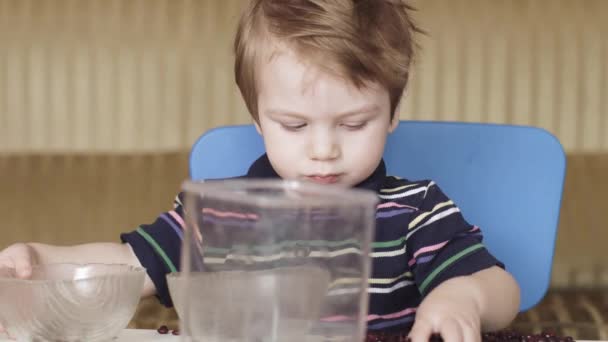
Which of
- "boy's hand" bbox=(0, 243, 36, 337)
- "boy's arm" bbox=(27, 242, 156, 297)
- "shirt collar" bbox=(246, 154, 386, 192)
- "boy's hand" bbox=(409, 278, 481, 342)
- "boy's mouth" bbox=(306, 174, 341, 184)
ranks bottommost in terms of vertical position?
"boy's arm" bbox=(27, 242, 156, 297)

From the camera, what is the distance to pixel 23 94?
8.30 ft

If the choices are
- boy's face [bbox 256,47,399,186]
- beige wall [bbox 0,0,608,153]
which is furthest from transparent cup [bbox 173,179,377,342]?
beige wall [bbox 0,0,608,153]

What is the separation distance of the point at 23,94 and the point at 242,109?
0.61m

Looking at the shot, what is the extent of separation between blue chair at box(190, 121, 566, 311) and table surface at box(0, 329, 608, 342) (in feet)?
1.75

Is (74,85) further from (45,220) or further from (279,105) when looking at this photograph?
(279,105)

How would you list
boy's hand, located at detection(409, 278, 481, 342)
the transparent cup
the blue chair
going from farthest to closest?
the blue chair < boy's hand, located at detection(409, 278, 481, 342) < the transparent cup

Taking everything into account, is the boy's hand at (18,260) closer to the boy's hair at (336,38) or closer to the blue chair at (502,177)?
the boy's hair at (336,38)

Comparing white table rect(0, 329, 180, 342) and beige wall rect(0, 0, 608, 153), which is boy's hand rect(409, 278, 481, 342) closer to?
white table rect(0, 329, 180, 342)

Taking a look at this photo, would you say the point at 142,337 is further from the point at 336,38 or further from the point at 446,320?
the point at 336,38

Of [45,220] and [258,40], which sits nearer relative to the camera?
[258,40]

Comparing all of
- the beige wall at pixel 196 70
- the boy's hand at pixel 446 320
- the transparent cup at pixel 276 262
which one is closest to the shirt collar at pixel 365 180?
the boy's hand at pixel 446 320

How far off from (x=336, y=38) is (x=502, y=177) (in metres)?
0.41

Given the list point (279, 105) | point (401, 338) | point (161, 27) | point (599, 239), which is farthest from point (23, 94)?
point (401, 338)

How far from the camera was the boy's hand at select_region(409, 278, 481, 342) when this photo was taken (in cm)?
65
